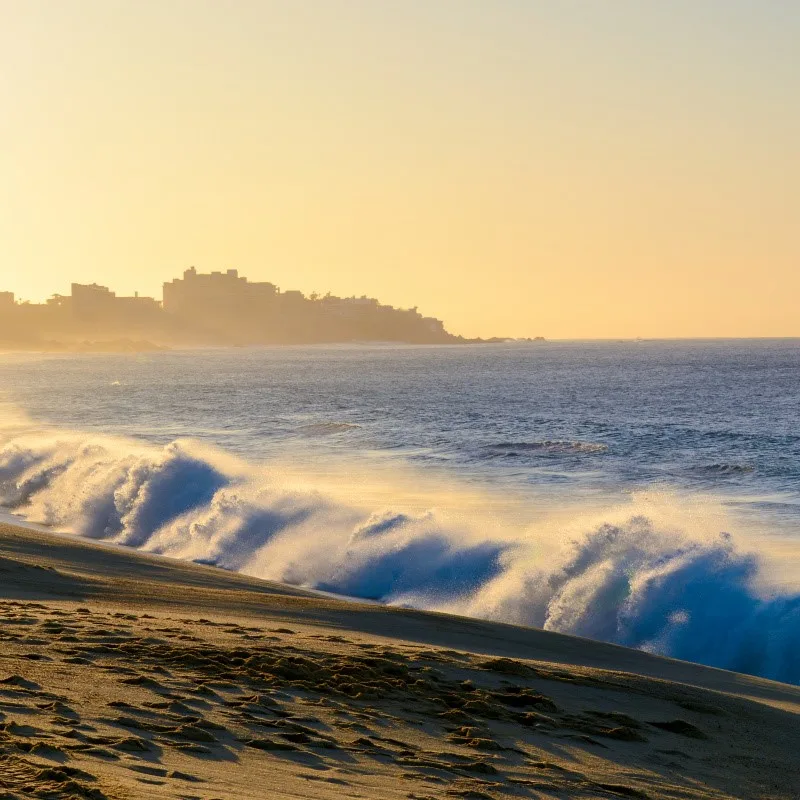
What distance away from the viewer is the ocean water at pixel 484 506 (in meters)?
16.9

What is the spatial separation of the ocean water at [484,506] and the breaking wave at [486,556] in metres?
0.04

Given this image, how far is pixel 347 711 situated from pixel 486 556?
1127 centimetres

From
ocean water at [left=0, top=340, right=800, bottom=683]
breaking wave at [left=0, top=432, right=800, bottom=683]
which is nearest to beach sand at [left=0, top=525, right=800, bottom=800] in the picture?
breaking wave at [left=0, top=432, right=800, bottom=683]

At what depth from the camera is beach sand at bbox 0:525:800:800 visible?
657 centimetres

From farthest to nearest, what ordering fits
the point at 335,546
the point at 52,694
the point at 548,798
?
the point at 335,546 < the point at 52,694 < the point at 548,798

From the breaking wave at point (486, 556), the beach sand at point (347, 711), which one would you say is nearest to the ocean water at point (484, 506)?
the breaking wave at point (486, 556)

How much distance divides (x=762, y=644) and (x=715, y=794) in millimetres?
8153

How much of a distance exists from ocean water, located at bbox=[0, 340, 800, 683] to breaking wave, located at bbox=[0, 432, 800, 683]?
4 cm

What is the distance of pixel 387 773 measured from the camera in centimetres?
699

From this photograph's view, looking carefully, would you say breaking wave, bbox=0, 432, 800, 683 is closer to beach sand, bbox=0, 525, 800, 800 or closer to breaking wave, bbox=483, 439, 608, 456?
beach sand, bbox=0, 525, 800, 800

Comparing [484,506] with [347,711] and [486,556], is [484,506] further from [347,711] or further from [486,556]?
[347,711]

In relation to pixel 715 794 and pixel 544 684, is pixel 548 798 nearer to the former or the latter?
pixel 715 794

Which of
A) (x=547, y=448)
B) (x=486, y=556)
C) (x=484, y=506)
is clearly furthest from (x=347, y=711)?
(x=547, y=448)

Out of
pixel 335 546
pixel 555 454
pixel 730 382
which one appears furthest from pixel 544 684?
pixel 730 382
